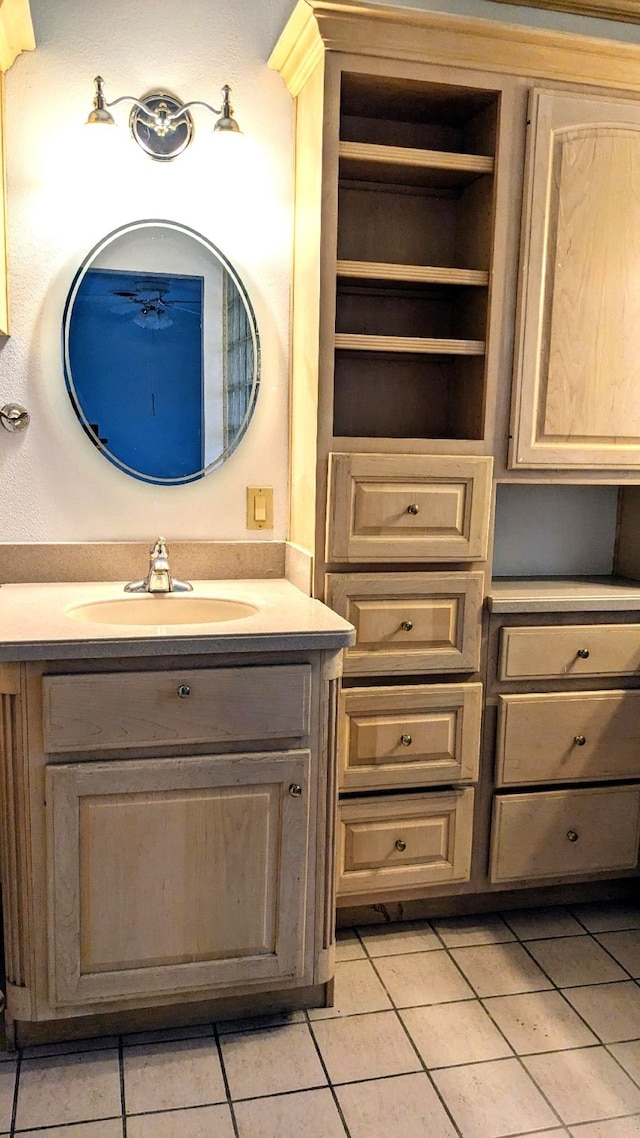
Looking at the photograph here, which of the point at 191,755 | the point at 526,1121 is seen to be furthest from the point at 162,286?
the point at 526,1121

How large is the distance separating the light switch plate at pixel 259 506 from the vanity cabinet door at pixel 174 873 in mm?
726

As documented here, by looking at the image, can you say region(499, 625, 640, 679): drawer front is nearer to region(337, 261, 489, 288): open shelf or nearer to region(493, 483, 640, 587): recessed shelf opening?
region(493, 483, 640, 587): recessed shelf opening

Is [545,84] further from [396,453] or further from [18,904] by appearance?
[18,904]

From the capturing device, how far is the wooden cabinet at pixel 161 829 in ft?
5.31

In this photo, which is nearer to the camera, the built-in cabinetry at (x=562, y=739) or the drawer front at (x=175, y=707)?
the drawer front at (x=175, y=707)

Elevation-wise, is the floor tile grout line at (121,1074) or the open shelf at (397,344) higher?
the open shelf at (397,344)

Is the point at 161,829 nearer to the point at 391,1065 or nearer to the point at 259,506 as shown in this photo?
the point at 391,1065

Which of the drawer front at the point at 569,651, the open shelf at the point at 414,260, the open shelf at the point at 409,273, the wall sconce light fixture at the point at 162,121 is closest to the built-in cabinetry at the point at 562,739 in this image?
the drawer front at the point at 569,651

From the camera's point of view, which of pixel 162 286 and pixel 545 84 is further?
pixel 162 286

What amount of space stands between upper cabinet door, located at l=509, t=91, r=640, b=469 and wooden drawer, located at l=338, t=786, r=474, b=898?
846 mm

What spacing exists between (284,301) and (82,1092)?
1.76 metres

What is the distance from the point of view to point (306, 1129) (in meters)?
1.55

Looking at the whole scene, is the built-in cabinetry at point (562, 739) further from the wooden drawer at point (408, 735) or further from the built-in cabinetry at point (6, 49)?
the built-in cabinetry at point (6, 49)

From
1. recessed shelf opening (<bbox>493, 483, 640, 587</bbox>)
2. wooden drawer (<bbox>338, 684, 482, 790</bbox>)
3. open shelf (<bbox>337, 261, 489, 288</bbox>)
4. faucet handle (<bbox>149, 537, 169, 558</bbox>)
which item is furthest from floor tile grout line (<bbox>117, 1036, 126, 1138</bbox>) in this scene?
open shelf (<bbox>337, 261, 489, 288</bbox>)
